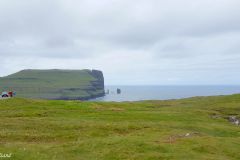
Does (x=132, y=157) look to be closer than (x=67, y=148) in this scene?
Yes

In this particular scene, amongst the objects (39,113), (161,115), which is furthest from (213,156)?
(39,113)

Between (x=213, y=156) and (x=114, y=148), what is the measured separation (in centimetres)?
968

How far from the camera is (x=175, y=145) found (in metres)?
34.3

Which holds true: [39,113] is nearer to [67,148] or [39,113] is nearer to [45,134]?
[45,134]

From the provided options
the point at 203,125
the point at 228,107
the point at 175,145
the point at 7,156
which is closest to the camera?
the point at 7,156

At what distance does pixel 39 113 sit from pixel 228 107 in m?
48.6

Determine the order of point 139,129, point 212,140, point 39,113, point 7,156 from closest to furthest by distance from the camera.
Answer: point 7,156 → point 212,140 → point 139,129 → point 39,113

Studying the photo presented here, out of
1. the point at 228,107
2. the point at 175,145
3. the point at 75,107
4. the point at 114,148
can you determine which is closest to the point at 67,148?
the point at 114,148

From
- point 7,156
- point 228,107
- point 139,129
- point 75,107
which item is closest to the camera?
point 7,156

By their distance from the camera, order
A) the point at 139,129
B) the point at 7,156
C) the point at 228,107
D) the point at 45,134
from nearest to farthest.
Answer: the point at 7,156, the point at 45,134, the point at 139,129, the point at 228,107

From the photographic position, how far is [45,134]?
4047 cm

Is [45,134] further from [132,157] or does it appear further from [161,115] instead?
[161,115]

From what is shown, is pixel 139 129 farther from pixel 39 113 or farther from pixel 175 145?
pixel 39 113

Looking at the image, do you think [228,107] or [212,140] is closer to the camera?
[212,140]
